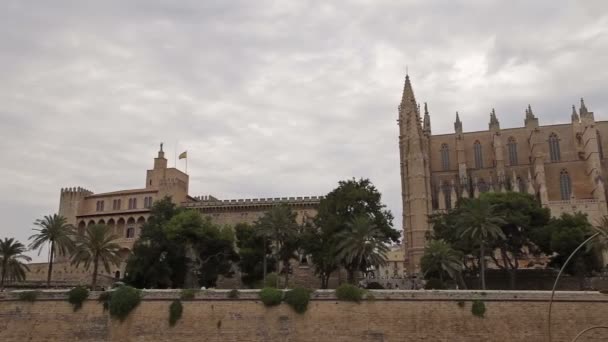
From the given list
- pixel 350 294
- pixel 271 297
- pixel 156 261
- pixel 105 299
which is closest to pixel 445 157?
pixel 156 261

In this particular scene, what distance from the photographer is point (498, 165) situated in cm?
6931

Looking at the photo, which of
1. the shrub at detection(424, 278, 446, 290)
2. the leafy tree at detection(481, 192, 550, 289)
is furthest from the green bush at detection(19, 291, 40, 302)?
the leafy tree at detection(481, 192, 550, 289)

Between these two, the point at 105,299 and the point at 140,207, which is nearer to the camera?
the point at 105,299

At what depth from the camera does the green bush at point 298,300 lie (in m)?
32.0

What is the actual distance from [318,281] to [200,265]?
1210cm

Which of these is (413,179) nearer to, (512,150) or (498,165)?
(498,165)

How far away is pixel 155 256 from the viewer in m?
46.9

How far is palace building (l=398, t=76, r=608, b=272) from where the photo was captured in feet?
210

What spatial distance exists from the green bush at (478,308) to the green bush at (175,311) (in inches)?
645

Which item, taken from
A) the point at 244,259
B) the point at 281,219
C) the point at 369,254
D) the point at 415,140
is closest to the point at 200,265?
the point at 244,259

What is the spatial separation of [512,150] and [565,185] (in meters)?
7.99

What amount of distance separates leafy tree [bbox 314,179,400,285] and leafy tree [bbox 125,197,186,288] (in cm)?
1101

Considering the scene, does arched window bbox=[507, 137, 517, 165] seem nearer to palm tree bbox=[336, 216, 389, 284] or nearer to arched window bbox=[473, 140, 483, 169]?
arched window bbox=[473, 140, 483, 169]

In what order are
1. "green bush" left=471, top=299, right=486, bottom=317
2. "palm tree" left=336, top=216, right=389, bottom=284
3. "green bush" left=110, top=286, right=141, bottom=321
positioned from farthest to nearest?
"palm tree" left=336, top=216, right=389, bottom=284 → "green bush" left=110, top=286, right=141, bottom=321 → "green bush" left=471, top=299, right=486, bottom=317
